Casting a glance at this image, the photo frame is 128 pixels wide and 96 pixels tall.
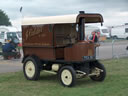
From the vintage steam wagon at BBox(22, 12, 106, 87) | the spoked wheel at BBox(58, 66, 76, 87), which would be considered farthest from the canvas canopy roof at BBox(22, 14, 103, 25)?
the spoked wheel at BBox(58, 66, 76, 87)

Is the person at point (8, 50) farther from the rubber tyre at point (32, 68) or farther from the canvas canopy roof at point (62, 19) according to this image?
the canvas canopy roof at point (62, 19)

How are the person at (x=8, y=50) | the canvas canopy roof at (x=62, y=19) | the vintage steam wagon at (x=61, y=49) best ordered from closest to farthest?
1. the canvas canopy roof at (x=62, y=19)
2. the vintage steam wagon at (x=61, y=49)
3. the person at (x=8, y=50)

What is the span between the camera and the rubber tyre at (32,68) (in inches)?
399

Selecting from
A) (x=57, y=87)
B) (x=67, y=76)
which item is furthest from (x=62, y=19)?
(x=57, y=87)

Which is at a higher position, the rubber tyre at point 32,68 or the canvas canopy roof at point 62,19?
the canvas canopy roof at point 62,19

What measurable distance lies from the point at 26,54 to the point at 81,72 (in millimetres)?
2450

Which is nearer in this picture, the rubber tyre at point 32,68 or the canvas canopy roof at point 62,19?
the canvas canopy roof at point 62,19

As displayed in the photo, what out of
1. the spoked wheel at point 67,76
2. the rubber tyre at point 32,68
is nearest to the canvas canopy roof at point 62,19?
the rubber tyre at point 32,68

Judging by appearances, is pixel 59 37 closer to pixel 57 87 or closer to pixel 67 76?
pixel 67 76

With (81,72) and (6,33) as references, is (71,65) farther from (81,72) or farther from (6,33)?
(6,33)

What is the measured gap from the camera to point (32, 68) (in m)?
10.3

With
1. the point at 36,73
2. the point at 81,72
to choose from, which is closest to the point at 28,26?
the point at 36,73

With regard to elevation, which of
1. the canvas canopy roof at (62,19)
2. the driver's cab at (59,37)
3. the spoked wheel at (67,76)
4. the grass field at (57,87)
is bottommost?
the grass field at (57,87)

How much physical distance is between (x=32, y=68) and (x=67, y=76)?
1752 millimetres
